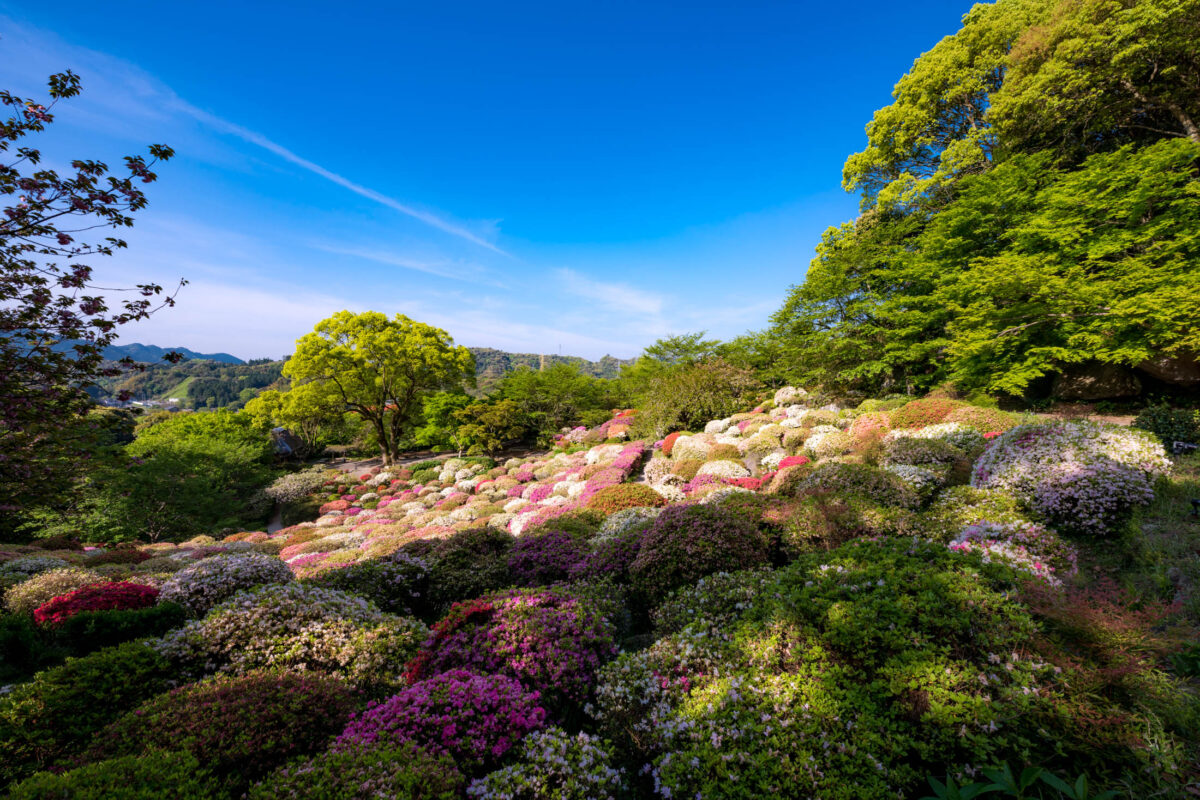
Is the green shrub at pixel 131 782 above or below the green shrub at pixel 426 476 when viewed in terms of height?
above

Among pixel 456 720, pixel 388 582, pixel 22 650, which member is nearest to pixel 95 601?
pixel 22 650

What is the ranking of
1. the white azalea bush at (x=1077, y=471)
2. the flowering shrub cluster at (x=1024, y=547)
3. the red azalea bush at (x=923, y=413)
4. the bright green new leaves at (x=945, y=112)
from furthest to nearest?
the bright green new leaves at (x=945, y=112)
the red azalea bush at (x=923, y=413)
the white azalea bush at (x=1077, y=471)
the flowering shrub cluster at (x=1024, y=547)

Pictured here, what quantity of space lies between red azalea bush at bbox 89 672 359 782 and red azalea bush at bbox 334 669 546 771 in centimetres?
29

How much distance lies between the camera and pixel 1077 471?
5188 mm

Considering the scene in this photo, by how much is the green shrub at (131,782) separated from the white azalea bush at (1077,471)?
839cm

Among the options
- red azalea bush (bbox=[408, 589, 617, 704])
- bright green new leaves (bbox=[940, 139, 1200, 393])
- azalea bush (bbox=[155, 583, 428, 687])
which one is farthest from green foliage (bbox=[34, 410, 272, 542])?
bright green new leaves (bbox=[940, 139, 1200, 393])

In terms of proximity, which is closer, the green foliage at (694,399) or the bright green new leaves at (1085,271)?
the bright green new leaves at (1085,271)

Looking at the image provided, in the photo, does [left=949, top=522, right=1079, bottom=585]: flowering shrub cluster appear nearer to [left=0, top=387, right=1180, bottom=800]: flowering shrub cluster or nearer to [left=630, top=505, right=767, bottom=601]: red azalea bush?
[left=0, top=387, right=1180, bottom=800]: flowering shrub cluster

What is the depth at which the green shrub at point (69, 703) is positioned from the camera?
270cm

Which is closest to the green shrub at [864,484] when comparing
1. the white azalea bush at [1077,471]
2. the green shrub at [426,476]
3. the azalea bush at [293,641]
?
the white azalea bush at [1077,471]

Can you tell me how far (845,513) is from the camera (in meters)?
5.28

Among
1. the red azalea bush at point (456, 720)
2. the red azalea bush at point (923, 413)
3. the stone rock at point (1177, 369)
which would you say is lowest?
the red azalea bush at point (456, 720)

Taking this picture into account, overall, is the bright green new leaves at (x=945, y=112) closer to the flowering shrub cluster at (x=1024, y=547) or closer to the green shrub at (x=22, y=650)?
the flowering shrub cluster at (x=1024, y=547)

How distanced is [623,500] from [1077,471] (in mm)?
6781
